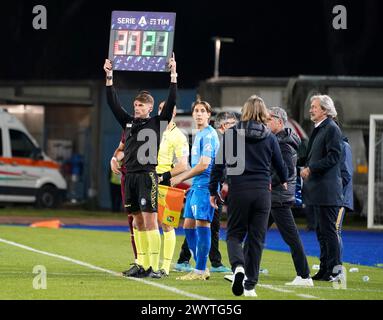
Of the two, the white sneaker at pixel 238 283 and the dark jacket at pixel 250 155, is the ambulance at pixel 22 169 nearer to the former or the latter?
the dark jacket at pixel 250 155

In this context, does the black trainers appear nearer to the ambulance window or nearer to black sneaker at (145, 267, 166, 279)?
black sneaker at (145, 267, 166, 279)

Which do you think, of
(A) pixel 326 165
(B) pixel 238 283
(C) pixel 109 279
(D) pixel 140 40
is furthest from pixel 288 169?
(B) pixel 238 283

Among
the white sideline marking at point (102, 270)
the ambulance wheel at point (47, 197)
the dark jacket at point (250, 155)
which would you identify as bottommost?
the ambulance wheel at point (47, 197)

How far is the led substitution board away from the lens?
15453mm

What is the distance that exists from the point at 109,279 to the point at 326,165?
283cm

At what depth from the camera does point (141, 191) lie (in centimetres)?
1496

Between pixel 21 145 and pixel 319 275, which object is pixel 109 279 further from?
pixel 21 145

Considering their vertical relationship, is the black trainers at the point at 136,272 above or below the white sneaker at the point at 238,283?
below

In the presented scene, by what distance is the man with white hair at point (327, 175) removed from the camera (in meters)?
15.2

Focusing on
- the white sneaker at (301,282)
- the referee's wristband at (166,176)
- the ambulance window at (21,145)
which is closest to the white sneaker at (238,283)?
the white sneaker at (301,282)

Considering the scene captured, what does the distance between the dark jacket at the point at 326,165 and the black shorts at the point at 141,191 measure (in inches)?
73.4

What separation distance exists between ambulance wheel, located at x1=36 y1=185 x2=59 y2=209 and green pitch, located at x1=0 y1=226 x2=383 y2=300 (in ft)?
45.2

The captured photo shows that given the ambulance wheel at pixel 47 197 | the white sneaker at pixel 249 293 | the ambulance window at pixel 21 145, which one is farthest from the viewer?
the ambulance wheel at pixel 47 197
